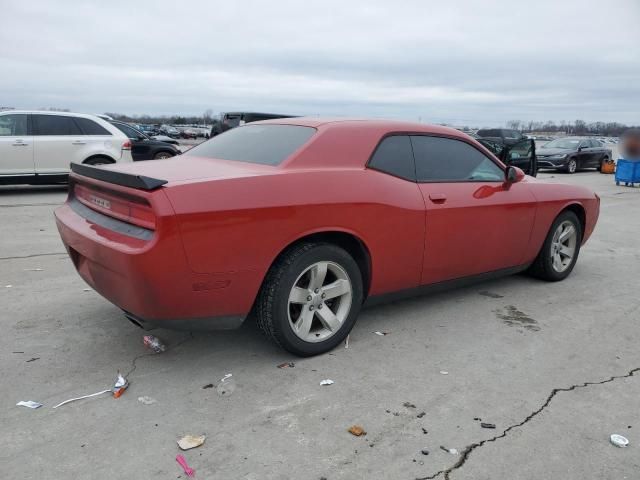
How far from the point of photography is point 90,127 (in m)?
10.9

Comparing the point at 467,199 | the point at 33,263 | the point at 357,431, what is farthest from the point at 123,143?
the point at 357,431

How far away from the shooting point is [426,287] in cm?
411

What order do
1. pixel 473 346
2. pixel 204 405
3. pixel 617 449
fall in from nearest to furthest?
1. pixel 617 449
2. pixel 204 405
3. pixel 473 346

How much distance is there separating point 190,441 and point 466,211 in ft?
8.73

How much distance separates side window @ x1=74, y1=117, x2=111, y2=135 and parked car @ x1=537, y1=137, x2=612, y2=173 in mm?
16530

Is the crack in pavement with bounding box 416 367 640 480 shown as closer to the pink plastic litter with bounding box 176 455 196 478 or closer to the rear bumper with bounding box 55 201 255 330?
the pink plastic litter with bounding box 176 455 196 478

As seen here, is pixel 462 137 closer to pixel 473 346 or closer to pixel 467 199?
pixel 467 199

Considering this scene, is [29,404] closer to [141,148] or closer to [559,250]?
[559,250]

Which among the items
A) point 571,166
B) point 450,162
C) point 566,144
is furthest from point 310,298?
point 566,144

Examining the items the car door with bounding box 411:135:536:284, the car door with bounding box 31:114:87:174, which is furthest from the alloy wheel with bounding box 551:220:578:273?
the car door with bounding box 31:114:87:174

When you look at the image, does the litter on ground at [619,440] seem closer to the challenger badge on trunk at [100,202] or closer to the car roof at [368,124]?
the car roof at [368,124]

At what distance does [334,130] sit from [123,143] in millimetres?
8394

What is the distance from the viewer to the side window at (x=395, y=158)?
380 centimetres

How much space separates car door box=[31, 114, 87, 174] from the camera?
10.4 metres
